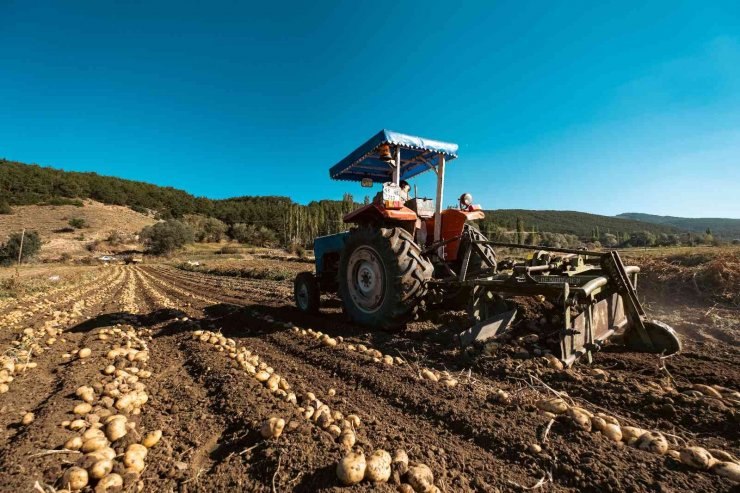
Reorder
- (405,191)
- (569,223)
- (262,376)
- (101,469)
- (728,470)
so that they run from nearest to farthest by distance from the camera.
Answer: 1. (728,470)
2. (101,469)
3. (262,376)
4. (405,191)
5. (569,223)

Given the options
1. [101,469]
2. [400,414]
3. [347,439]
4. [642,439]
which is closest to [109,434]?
[101,469]

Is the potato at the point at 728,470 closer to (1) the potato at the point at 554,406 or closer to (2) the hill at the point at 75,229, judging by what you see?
(1) the potato at the point at 554,406

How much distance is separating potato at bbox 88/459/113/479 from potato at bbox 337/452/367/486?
1.15 m

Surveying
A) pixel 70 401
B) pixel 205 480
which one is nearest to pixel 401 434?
pixel 205 480

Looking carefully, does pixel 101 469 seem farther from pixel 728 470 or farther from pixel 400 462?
pixel 728 470

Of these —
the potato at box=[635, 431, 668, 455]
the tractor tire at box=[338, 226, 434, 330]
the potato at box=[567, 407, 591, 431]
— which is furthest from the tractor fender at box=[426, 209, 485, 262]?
the potato at box=[635, 431, 668, 455]

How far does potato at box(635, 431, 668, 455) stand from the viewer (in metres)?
1.70

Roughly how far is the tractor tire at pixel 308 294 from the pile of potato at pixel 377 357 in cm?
117

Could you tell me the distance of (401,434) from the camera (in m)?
1.96

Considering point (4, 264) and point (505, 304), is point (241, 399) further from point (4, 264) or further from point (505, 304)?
point (4, 264)

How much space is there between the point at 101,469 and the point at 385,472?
138 cm

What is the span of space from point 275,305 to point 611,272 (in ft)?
19.4

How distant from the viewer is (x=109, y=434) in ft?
6.45

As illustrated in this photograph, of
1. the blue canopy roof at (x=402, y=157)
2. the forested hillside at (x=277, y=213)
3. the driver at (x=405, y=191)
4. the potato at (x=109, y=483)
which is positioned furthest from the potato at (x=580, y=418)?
the forested hillside at (x=277, y=213)
